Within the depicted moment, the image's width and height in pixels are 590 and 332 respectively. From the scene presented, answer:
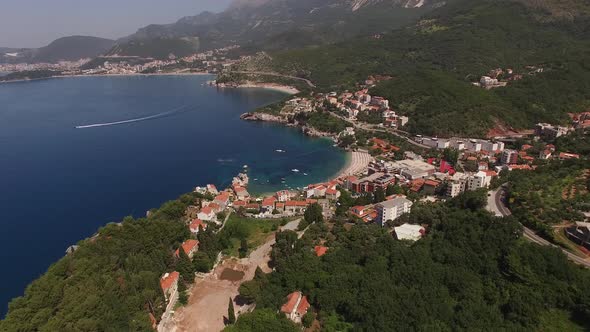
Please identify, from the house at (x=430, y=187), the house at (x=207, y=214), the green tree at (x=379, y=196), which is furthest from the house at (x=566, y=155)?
the house at (x=207, y=214)

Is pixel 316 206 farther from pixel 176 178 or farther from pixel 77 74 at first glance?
pixel 77 74

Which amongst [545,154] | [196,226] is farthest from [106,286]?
[545,154]

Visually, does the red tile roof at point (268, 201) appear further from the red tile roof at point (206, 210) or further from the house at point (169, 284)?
the house at point (169, 284)

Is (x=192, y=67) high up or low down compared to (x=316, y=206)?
up

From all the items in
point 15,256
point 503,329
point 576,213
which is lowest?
point 15,256

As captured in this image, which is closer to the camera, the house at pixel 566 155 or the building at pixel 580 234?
the building at pixel 580 234

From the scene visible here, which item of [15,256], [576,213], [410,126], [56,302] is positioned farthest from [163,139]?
[576,213]

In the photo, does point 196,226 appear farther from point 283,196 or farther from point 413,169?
point 413,169
